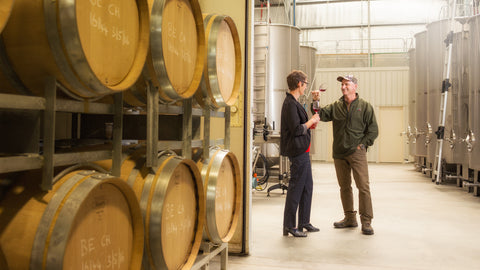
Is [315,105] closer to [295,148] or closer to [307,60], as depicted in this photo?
[295,148]

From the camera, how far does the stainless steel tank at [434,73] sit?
10.1m

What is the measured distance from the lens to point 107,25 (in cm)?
169

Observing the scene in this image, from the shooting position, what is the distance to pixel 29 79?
60.7 inches

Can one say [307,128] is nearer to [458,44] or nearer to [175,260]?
[175,260]

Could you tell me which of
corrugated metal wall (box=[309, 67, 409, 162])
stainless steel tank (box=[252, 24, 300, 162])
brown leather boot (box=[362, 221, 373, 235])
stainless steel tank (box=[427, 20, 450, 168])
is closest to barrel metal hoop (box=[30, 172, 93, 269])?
brown leather boot (box=[362, 221, 373, 235])

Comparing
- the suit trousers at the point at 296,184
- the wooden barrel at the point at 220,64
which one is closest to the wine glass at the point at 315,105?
the suit trousers at the point at 296,184

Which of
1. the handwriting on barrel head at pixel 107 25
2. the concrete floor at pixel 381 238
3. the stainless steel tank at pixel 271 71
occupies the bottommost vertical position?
the concrete floor at pixel 381 238

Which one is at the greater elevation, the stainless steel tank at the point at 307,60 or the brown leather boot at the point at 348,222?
the stainless steel tank at the point at 307,60

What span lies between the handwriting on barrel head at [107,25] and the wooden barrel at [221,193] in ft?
4.20

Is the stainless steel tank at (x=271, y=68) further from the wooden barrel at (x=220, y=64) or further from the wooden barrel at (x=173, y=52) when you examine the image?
the wooden barrel at (x=173, y=52)

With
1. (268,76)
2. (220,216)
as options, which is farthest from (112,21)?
(268,76)

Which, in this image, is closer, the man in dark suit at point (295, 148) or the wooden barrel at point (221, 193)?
the wooden barrel at point (221, 193)

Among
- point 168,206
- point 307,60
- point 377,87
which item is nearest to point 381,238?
point 168,206

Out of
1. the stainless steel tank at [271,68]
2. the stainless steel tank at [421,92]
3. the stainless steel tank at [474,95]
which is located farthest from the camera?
the stainless steel tank at [421,92]
